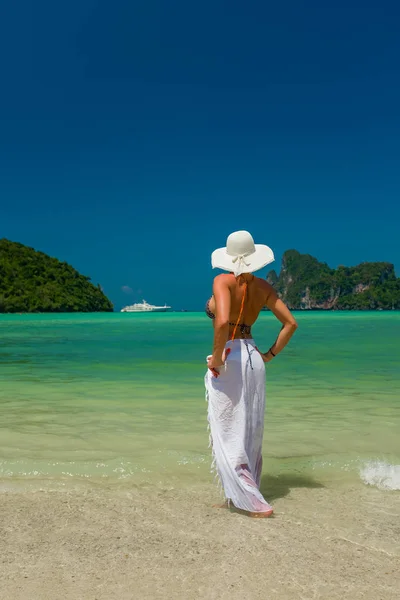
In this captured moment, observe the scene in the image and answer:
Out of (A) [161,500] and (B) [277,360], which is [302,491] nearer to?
(A) [161,500]

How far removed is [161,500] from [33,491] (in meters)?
1.10

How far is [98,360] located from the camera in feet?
59.3

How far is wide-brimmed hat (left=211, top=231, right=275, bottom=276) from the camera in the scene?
400 centimetres

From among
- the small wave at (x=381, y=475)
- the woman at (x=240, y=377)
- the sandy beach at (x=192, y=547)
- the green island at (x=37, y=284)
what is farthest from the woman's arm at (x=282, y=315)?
the green island at (x=37, y=284)

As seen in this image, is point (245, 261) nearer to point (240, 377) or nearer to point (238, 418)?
point (240, 377)

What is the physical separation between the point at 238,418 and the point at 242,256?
117 centimetres

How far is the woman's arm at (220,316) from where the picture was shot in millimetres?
3803

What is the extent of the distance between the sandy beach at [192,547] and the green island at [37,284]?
12397 centimetres

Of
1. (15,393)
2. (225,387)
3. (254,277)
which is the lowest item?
(15,393)

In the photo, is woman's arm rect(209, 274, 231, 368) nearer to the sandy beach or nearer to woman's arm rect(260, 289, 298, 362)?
woman's arm rect(260, 289, 298, 362)

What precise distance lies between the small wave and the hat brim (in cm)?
237

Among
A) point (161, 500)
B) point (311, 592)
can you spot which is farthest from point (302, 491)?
point (311, 592)

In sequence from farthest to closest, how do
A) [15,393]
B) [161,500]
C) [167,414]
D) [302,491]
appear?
1. [15,393]
2. [167,414]
3. [302,491]
4. [161,500]

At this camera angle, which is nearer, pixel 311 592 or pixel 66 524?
pixel 311 592
